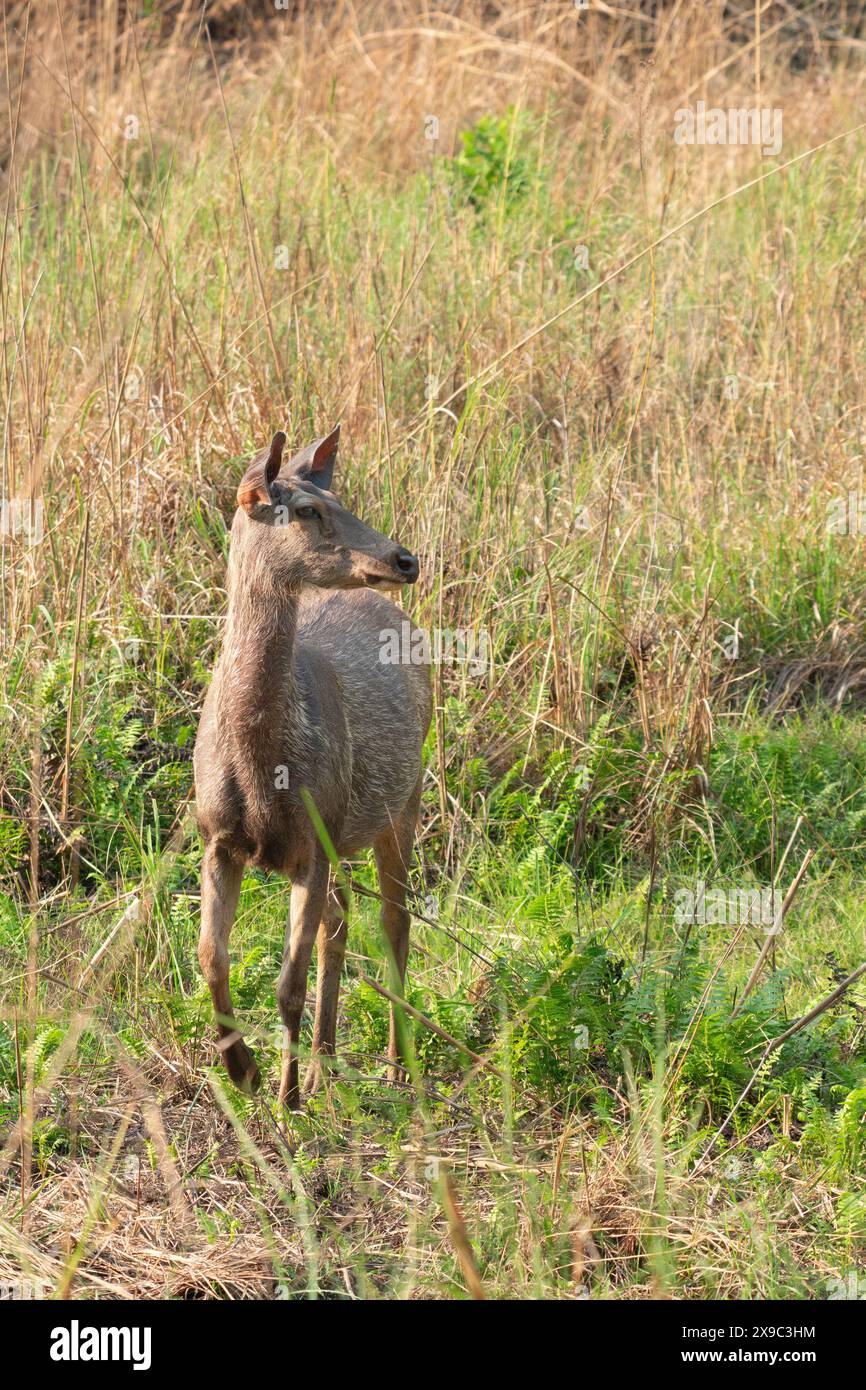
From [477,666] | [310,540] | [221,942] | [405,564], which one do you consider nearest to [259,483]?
[310,540]

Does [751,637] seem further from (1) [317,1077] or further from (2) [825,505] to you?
(1) [317,1077]

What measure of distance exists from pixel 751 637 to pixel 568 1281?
3.86 metres

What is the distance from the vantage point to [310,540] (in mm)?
4566

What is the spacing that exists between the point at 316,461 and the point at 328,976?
1566mm

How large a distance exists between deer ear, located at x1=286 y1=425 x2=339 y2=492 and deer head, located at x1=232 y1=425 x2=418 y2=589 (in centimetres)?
11

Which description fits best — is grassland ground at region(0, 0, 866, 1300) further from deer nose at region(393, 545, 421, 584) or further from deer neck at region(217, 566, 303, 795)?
deer nose at region(393, 545, 421, 584)

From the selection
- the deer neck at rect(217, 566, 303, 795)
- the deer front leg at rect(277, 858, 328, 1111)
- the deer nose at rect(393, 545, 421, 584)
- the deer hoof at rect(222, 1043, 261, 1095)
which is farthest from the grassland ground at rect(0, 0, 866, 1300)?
the deer nose at rect(393, 545, 421, 584)

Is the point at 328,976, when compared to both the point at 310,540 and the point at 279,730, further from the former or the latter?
the point at 310,540

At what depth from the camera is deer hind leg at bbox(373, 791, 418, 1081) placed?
532 cm

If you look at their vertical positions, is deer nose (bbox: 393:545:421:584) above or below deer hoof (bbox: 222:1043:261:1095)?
above

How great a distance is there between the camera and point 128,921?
5109mm

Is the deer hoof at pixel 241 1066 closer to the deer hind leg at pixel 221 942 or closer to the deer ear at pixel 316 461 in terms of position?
the deer hind leg at pixel 221 942

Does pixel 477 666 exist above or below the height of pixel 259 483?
below
